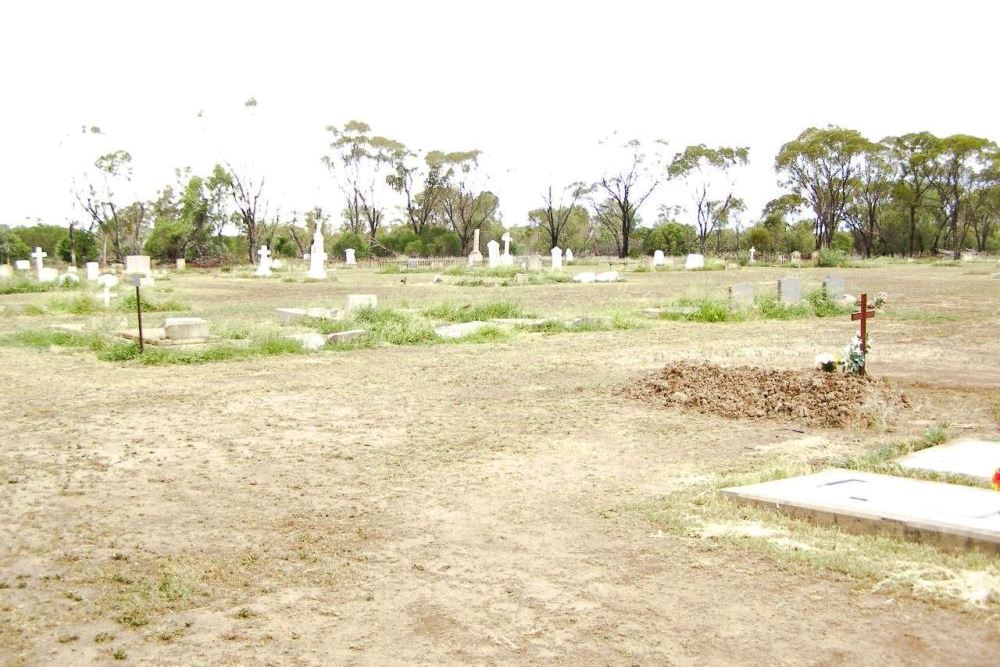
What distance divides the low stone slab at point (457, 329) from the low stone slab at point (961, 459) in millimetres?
9661

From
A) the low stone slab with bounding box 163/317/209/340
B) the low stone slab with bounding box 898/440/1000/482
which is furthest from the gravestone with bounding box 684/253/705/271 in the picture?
the low stone slab with bounding box 898/440/1000/482

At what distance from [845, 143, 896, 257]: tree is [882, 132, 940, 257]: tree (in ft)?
2.25

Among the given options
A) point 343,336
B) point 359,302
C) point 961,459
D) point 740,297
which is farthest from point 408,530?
point 740,297

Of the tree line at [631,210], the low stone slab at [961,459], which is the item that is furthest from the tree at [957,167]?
the low stone slab at [961,459]

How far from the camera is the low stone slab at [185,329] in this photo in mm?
14153

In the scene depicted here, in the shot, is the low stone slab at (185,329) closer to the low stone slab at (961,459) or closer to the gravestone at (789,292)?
the low stone slab at (961,459)

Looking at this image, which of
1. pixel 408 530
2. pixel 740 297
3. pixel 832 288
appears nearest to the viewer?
pixel 408 530

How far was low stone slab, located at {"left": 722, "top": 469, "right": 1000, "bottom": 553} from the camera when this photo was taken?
4.49 metres

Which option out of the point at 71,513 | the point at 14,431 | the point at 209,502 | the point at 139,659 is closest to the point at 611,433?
the point at 209,502

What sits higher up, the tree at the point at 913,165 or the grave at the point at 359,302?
the tree at the point at 913,165

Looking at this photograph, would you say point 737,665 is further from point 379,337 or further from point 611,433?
point 379,337

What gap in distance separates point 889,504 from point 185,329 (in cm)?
1185

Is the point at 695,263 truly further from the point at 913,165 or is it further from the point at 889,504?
the point at 889,504

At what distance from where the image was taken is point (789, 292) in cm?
1998
